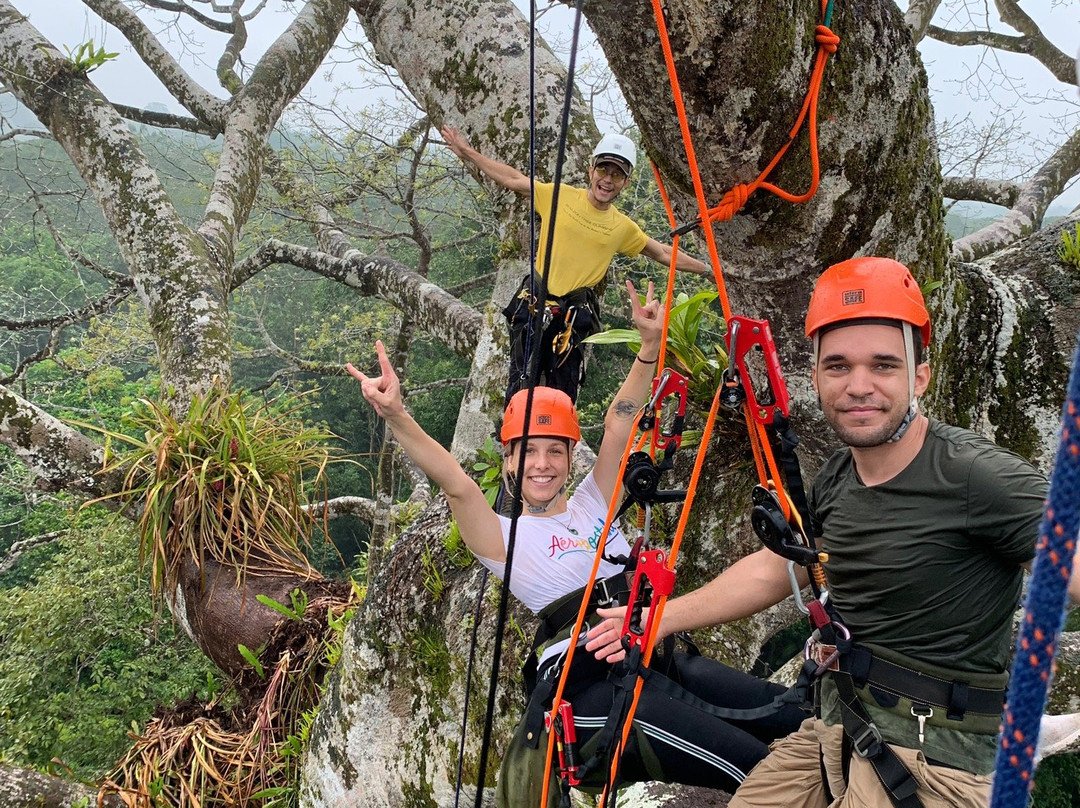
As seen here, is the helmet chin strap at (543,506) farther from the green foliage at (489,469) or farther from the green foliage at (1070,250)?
the green foliage at (1070,250)

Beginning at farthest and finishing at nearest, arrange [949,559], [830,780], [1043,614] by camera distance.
Result: [830,780] → [949,559] → [1043,614]

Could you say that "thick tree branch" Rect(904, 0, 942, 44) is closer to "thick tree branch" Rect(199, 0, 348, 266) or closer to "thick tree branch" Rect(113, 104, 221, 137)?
"thick tree branch" Rect(199, 0, 348, 266)

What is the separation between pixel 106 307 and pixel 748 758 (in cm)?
657

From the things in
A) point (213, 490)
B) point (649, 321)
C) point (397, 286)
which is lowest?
point (213, 490)

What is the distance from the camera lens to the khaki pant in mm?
1516

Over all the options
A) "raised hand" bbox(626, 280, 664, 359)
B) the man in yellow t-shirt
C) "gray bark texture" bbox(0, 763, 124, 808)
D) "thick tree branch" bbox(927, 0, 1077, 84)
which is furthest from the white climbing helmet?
"thick tree branch" bbox(927, 0, 1077, 84)

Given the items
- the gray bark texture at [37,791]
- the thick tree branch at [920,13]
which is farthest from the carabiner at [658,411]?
the thick tree branch at [920,13]

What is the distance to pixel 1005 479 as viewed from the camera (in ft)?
4.88

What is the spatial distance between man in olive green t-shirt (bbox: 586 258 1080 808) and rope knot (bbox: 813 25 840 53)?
1.72 feet

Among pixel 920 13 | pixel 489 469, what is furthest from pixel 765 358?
pixel 920 13

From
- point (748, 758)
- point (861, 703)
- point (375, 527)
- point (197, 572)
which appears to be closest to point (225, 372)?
point (197, 572)

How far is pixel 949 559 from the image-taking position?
156 centimetres

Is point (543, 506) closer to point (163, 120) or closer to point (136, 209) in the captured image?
point (136, 209)

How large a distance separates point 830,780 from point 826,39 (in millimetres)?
1706
